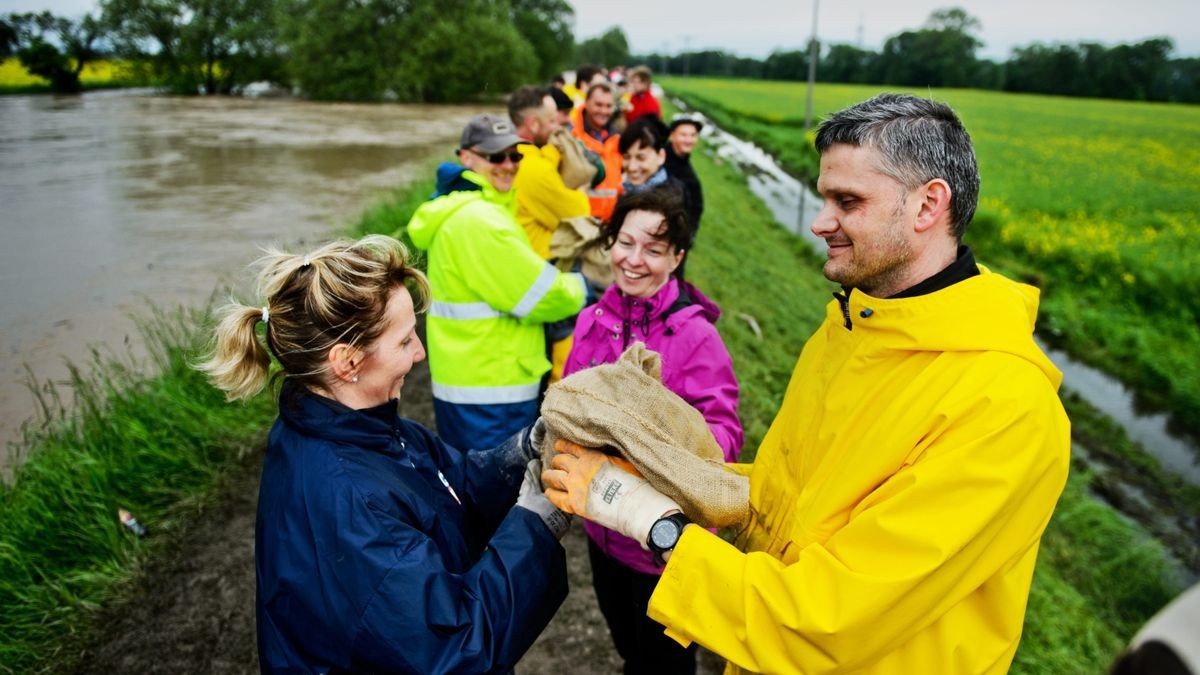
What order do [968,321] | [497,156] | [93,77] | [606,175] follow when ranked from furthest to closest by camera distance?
[93,77]
[606,175]
[497,156]
[968,321]

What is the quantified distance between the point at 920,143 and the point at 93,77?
62216mm

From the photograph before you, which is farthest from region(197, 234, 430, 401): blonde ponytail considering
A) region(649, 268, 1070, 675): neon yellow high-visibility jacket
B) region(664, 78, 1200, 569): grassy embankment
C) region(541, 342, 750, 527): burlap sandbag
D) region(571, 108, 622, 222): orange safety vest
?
region(664, 78, 1200, 569): grassy embankment

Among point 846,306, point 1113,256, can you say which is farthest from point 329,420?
point 1113,256

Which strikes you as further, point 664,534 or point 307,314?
point 307,314

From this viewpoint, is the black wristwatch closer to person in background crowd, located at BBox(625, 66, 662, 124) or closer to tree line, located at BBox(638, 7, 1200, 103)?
person in background crowd, located at BBox(625, 66, 662, 124)

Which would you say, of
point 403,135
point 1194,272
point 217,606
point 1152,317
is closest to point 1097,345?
point 1152,317

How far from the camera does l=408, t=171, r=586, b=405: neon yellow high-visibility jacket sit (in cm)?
296

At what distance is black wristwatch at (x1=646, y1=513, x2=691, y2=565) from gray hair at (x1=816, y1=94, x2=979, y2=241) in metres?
0.89

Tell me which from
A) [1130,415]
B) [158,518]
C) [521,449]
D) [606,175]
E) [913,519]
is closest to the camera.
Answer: [913,519]

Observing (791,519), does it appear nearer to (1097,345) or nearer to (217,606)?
(217,606)

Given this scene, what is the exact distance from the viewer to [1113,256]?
12625mm

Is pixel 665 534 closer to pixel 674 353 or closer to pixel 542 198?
pixel 674 353

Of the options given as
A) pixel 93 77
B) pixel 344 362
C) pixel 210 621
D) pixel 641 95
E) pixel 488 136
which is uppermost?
pixel 93 77

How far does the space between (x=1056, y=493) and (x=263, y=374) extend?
1868mm
